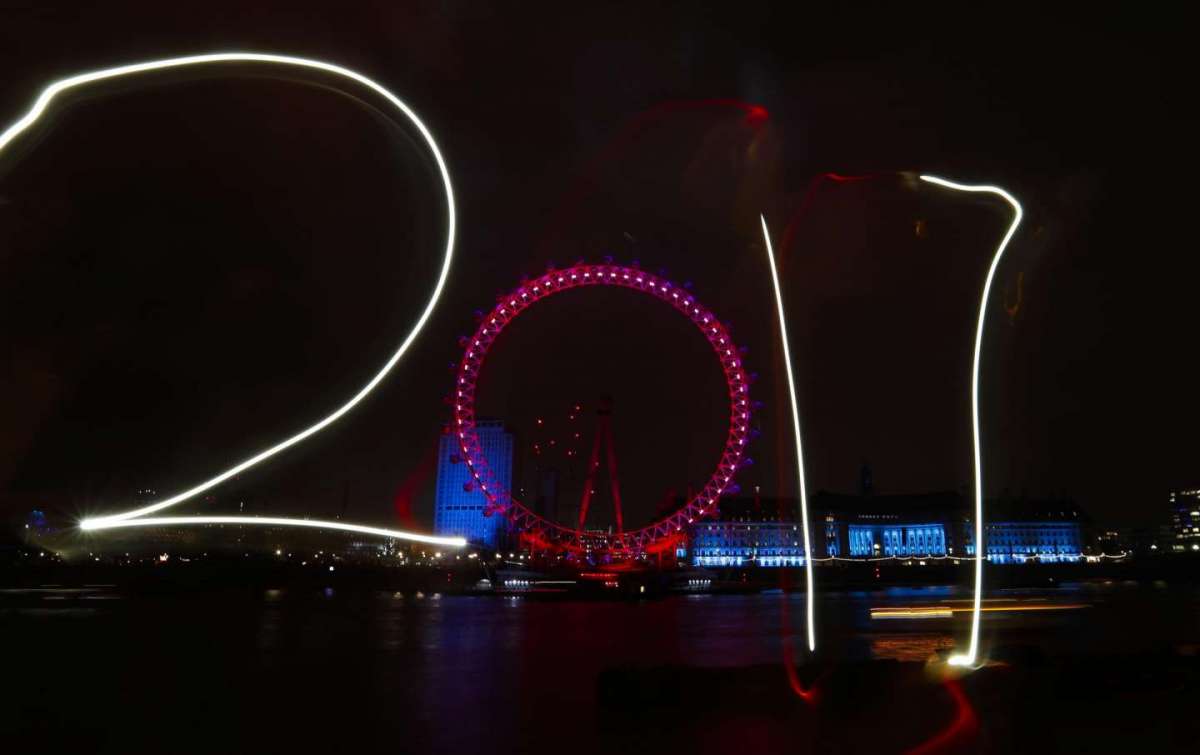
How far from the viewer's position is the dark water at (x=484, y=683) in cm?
1146

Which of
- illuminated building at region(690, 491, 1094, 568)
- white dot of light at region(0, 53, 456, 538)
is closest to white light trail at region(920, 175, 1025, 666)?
white dot of light at region(0, 53, 456, 538)

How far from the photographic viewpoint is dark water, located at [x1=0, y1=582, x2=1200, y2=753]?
37.6 ft

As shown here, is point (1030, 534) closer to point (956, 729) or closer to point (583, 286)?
point (583, 286)

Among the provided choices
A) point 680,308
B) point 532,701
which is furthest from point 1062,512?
point 532,701

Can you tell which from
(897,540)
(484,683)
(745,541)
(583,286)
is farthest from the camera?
(897,540)

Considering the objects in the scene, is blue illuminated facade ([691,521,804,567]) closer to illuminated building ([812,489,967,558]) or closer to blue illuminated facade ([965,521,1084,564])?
illuminated building ([812,489,967,558])

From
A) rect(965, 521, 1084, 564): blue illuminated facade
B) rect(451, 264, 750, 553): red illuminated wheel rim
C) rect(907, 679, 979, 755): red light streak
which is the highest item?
rect(451, 264, 750, 553): red illuminated wheel rim

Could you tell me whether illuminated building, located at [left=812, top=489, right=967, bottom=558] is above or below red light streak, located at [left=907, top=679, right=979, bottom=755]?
above

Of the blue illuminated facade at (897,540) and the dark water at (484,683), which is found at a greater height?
the blue illuminated facade at (897,540)

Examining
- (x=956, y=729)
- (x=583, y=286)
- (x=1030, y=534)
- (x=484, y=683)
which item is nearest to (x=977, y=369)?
(x=956, y=729)

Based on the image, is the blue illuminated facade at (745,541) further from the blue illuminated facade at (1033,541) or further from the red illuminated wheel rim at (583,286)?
the red illuminated wheel rim at (583,286)

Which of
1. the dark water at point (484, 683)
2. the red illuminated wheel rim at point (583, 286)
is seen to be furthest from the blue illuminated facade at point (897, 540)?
the dark water at point (484, 683)

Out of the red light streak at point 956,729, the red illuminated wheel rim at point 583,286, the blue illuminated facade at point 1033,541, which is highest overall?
the red illuminated wheel rim at point 583,286

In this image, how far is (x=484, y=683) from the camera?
54.1ft
